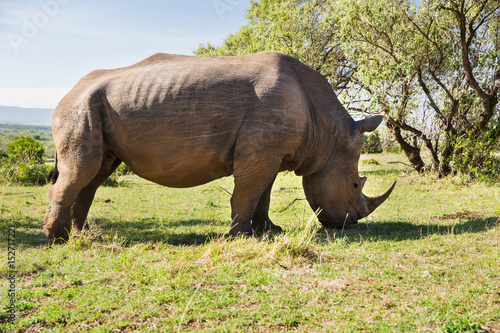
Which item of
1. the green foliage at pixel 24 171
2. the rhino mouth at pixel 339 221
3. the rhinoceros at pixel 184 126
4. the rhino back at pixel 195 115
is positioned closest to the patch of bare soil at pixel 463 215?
the rhino mouth at pixel 339 221

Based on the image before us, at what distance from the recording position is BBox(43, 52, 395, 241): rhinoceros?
6.34 meters

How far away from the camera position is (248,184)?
258 inches

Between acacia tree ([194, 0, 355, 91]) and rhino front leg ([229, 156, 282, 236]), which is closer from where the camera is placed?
rhino front leg ([229, 156, 282, 236])

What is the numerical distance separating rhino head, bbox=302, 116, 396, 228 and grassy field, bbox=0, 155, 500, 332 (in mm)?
323

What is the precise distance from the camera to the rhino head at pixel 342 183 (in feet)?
23.9

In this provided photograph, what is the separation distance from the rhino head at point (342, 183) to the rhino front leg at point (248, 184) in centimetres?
105

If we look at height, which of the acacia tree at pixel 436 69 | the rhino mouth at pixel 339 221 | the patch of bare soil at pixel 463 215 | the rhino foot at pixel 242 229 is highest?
the acacia tree at pixel 436 69

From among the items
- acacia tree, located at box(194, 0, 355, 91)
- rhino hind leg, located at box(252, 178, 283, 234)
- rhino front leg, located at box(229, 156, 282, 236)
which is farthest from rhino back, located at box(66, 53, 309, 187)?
acacia tree, located at box(194, 0, 355, 91)

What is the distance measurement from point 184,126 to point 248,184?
1.27 metres

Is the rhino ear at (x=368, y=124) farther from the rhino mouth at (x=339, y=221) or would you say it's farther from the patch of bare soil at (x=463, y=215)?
the patch of bare soil at (x=463, y=215)

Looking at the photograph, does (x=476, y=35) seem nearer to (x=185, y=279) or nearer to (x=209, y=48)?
(x=185, y=279)

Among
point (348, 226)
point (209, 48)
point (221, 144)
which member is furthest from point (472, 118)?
point (209, 48)

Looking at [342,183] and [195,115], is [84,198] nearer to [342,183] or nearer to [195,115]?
[195,115]

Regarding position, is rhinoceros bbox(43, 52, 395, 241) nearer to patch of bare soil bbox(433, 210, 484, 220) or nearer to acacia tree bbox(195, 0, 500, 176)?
patch of bare soil bbox(433, 210, 484, 220)
